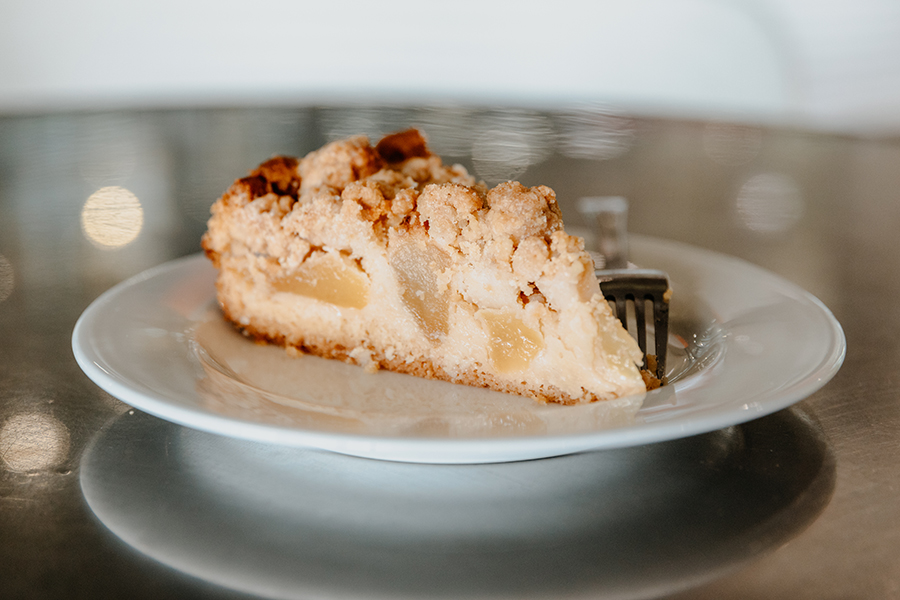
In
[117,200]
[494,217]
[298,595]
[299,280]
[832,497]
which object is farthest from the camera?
[117,200]

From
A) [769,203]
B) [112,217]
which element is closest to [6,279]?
[112,217]

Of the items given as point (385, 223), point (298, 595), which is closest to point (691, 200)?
point (385, 223)

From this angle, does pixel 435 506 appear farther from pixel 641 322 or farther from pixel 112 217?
pixel 112 217

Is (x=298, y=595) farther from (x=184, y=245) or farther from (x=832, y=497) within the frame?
(x=184, y=245)

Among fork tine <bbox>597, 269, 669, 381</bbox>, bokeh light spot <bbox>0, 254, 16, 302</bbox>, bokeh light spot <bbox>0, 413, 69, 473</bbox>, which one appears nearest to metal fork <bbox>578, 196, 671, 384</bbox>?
fork tine <bbox>597, 269, 669, 381</bbox>

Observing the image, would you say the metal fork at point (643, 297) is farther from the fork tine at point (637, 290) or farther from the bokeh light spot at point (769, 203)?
the bokeh light spot at point (769, 203)

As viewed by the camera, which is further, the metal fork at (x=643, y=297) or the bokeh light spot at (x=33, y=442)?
the metal fork at (x=643, y=297)

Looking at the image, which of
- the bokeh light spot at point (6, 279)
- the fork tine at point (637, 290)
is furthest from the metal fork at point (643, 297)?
the bokeh light spot at point (6, 279)
